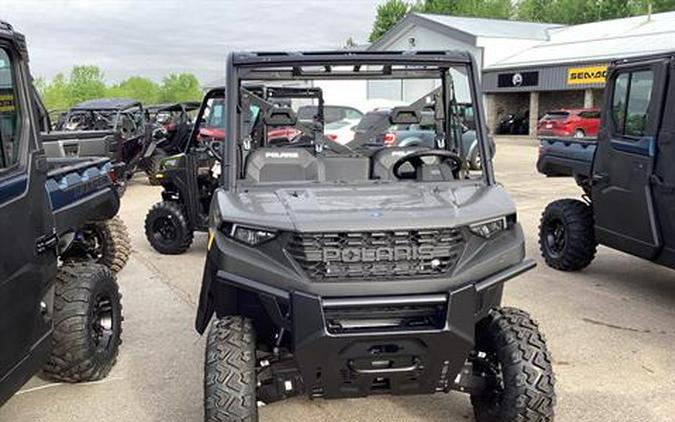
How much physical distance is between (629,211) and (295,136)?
2950 millimetres

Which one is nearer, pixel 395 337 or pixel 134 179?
pixel 395 337

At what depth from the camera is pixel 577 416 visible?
3695mm

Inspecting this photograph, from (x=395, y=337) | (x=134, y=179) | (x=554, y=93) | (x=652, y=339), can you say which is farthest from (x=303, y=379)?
(x=554, y=93)

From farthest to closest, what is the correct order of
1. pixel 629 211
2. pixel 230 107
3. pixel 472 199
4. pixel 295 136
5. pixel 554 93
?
pixel 554 93
pixel 629 211
pixel 295 136
pixel 230 107
pixel 472 199

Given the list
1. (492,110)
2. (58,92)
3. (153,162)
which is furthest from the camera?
(58,92)

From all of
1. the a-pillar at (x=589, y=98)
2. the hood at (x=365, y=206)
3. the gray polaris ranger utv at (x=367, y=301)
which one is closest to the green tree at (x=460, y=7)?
the a-pillar at (x=589, y=98)

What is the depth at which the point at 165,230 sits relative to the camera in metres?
7.87

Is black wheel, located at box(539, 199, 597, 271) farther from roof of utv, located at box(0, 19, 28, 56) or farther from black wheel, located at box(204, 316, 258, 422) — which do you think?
roof of utv, located at box(0, 19, 28, 56)

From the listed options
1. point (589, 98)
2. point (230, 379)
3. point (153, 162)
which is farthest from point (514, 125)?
point (230, 379)

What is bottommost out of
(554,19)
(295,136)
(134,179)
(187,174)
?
(134,179)

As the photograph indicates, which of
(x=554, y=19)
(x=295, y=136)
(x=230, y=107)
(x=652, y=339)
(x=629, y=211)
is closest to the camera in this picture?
(x=230, y=107)

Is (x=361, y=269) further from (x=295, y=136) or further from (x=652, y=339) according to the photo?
(x=652, y=339)

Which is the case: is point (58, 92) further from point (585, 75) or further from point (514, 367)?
point (514, 367)

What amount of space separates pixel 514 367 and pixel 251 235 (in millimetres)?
1364
